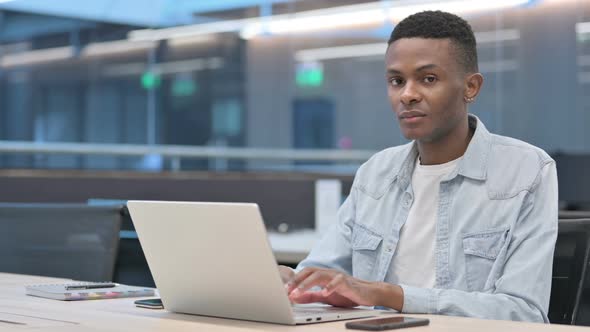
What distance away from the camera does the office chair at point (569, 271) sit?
1.83m

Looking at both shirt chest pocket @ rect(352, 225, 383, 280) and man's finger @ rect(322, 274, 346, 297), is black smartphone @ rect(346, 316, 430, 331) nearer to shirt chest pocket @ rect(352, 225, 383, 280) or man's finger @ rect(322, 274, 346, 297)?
man's finger @ rect(322, 274, 346, 297)

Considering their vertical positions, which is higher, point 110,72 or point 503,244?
point 110,72

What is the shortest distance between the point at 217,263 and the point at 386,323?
27cm

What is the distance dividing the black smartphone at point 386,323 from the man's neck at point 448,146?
0.57m

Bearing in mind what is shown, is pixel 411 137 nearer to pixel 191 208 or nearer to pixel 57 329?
pixel 191 208

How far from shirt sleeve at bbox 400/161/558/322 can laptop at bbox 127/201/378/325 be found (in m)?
0.12

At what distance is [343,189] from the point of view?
186 inches

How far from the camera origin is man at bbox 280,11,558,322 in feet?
5.62

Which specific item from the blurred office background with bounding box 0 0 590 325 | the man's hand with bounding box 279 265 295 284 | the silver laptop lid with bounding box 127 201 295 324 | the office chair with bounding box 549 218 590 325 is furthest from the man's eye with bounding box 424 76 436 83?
the blurred office background with bounding box 0 0 590 325

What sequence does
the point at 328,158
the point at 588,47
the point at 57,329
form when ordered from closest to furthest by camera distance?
1. the point at 57,329
2. the point at 588,47
3. the point at 328,158

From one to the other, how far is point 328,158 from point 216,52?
4.00 ft

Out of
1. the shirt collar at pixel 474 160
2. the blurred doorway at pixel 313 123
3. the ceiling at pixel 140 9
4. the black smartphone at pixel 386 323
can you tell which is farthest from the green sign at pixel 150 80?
the black smartphone at pixel 386 323

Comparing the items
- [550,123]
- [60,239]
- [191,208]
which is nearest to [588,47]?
[550,123]

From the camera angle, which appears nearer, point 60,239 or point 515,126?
point 60,239
